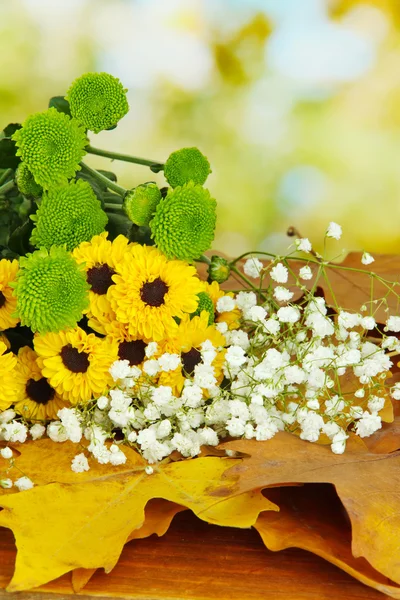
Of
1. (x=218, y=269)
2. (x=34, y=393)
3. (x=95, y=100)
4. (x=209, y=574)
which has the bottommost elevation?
(x=209, y=574)

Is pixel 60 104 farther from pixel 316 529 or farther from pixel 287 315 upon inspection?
pixel 316 529

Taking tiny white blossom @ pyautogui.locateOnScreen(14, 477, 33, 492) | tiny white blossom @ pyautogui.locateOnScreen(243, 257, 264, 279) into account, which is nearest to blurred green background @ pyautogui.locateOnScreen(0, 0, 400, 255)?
tiny white blossom @ pyautogui.locateOnScreen(243, 257, 264, 279)

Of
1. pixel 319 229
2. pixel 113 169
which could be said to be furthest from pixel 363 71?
pixel 113 169

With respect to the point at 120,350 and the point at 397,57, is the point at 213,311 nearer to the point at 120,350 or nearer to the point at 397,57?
the point at 120,350

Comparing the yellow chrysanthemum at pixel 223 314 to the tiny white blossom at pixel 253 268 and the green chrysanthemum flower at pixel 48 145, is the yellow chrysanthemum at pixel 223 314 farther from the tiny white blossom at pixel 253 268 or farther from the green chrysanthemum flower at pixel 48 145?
the green chrysanthemum flower at pixel 48 145

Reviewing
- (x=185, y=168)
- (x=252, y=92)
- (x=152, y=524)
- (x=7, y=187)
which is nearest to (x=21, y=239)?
(x=7, y=187)

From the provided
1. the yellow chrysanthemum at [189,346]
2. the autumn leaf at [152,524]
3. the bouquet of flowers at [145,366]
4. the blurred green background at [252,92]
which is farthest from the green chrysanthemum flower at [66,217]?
the blurred green background at [252,92]
